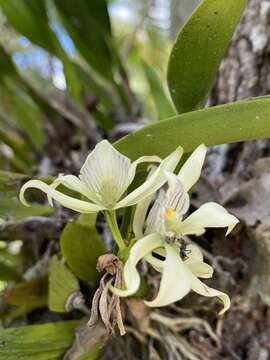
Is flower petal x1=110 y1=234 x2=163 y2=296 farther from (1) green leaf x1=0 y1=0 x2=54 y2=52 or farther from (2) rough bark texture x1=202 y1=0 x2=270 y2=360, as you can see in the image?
(1) green leaf x1=0 y1=0 x2=54 y2=52

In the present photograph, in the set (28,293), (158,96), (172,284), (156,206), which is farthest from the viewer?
(158,96)

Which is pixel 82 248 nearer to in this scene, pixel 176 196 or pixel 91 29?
pixel 176 196

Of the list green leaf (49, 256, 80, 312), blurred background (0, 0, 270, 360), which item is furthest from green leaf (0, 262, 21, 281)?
green leaf (49, 256, 80, 312)

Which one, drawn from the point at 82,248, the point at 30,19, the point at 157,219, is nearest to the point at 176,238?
the point at 157,219

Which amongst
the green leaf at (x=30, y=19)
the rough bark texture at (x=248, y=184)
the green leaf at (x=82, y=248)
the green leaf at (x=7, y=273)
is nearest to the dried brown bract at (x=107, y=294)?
the green leaf at (x=82, y=248)

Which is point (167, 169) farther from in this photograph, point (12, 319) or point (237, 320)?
point (12, 319)

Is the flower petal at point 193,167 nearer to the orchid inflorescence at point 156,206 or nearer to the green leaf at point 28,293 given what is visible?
the orchid inflorescence at point 156,206

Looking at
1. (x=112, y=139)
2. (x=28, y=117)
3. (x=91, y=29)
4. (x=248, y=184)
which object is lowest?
(x=248, y=184)
